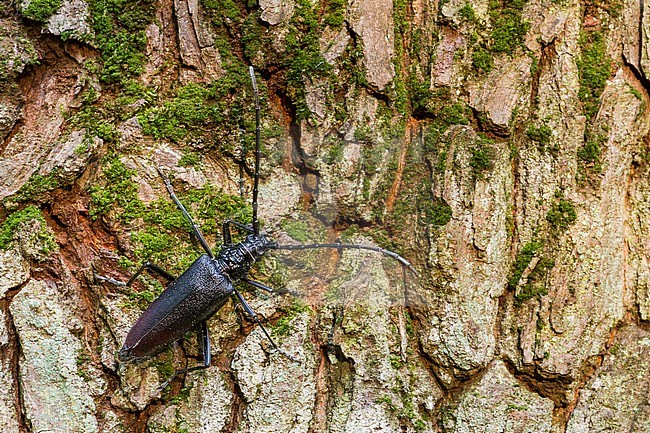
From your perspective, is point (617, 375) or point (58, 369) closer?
point (58, 369)

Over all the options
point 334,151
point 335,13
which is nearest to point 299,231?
point 334,151

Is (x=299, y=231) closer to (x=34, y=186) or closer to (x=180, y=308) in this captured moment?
(x=180, y=308)

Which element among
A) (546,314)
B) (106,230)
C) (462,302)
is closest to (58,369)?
(106,230)

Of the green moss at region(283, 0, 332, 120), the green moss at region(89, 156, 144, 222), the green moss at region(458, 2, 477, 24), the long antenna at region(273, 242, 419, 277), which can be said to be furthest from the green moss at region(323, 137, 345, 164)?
the green moss at region(89, 156, 144, 222)

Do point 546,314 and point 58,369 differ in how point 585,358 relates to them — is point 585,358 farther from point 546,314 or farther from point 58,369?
point 58,369

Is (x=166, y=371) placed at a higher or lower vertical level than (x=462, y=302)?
lower

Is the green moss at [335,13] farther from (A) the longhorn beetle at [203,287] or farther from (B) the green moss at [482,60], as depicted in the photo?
(B) the green moss at [482,60]
